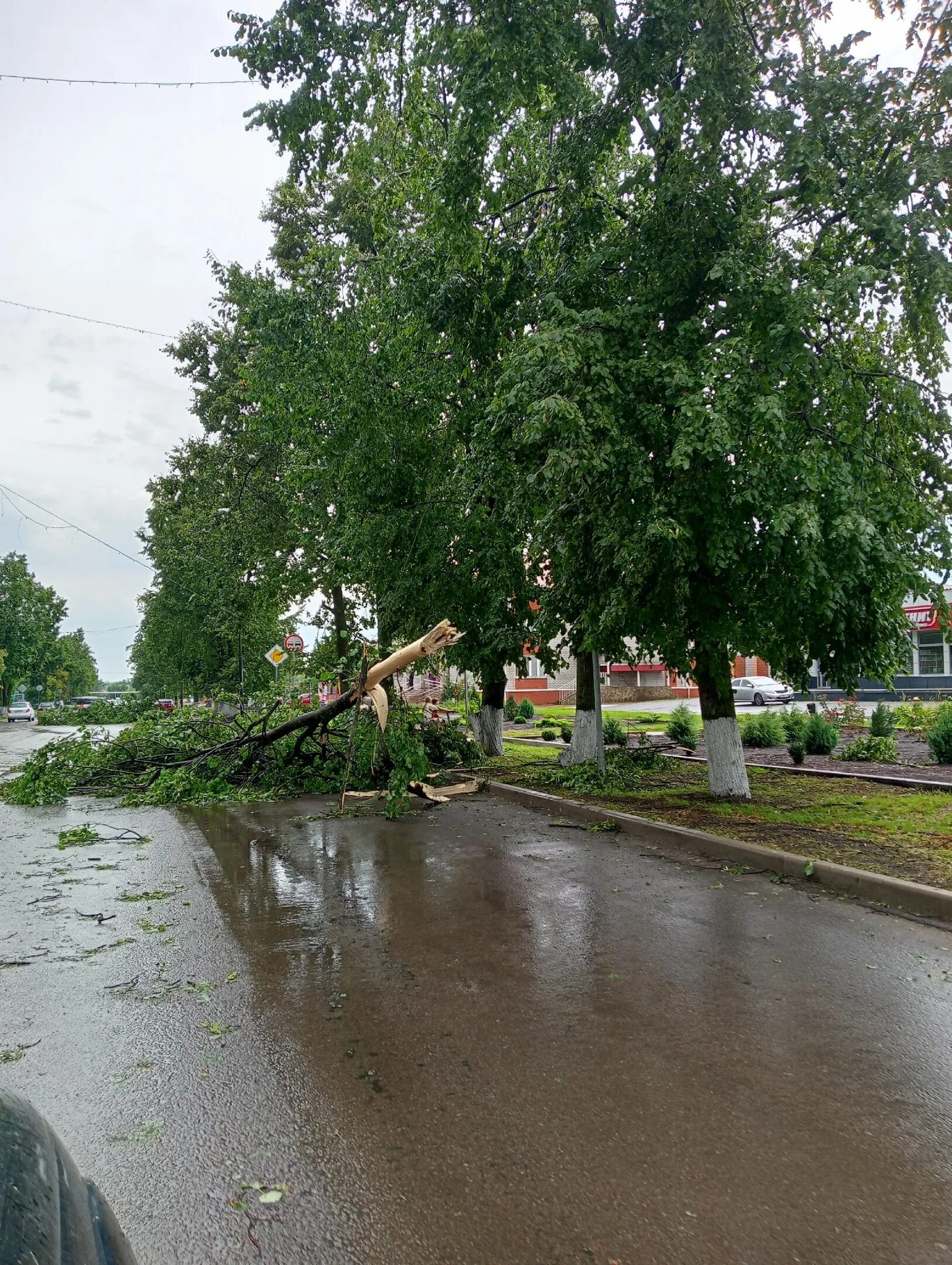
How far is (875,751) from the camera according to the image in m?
15.0

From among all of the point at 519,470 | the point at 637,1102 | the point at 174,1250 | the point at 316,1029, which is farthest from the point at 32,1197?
the point at 519,470

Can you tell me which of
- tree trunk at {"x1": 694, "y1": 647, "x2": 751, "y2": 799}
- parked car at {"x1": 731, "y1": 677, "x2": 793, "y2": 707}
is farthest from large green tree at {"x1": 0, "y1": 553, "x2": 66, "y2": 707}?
tree trunk at {"x1": 694, "y1": 647, "x2": 751, "y2": 799}

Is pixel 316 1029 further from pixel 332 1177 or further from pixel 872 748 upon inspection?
pixel 872 748

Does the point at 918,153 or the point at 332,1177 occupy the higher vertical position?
the point at 918,153

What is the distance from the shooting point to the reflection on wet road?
248 centimetres

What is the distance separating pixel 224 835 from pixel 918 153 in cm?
1029

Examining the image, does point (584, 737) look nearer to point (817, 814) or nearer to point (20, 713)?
point (817, 814)

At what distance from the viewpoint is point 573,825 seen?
32.5ft

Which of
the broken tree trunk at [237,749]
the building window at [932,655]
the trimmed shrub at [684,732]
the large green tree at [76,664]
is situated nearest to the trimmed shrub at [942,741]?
the trimmed shrub at [684,732]

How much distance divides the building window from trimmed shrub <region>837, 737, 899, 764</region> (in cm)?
3153

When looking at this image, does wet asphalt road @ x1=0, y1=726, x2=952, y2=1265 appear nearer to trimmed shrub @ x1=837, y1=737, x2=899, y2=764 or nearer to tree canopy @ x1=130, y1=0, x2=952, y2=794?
tree canopy @ x1=130, y1=0, x2=952, y2=794

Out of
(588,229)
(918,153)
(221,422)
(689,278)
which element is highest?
(221,422)

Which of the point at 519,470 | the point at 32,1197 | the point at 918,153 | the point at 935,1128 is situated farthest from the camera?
the point at 519,470

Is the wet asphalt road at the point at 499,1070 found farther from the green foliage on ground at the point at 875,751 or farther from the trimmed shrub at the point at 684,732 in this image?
the trimmed shrub at the point at 684,732
